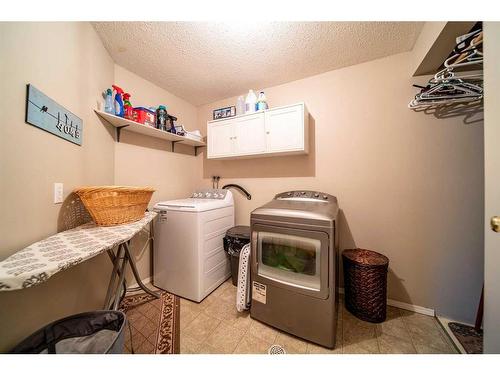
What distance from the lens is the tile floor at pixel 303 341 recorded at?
1166 millimetres

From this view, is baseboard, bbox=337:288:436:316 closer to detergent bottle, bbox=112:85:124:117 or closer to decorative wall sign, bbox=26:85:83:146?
decorative wall sign, bbox=26:85:83:146

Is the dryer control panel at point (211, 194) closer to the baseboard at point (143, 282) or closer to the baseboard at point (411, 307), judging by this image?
the baseboard at point (143, 282)

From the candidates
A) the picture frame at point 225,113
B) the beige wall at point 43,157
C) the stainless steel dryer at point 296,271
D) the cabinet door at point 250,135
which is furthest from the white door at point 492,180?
the beige wall at point 43,157

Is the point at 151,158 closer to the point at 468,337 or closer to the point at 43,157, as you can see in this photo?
the point at 43,157

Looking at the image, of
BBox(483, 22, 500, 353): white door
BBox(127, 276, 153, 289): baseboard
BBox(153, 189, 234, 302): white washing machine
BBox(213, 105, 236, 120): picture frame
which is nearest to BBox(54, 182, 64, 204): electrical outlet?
BBox(153, 189, 234, 302): white washing machine

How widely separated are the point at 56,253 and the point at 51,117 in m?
0.80

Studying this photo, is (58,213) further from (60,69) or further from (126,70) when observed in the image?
(126,70)

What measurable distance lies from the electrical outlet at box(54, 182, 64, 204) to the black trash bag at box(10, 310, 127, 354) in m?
0.67

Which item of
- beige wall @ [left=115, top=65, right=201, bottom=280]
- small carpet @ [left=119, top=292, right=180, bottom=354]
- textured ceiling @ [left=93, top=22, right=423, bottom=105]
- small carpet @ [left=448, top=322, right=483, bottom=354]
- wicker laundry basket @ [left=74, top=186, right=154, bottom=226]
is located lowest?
small carpet @ [left=119, top=292, right=180, bottom=354]

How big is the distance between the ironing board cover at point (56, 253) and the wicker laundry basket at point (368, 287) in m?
1.77

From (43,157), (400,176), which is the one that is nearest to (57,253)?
(43,157)

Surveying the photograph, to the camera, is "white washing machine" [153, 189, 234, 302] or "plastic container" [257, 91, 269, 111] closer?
"white washing machine" [153, 189, 234, 302]

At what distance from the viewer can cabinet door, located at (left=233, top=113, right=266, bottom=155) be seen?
186 centimetres
